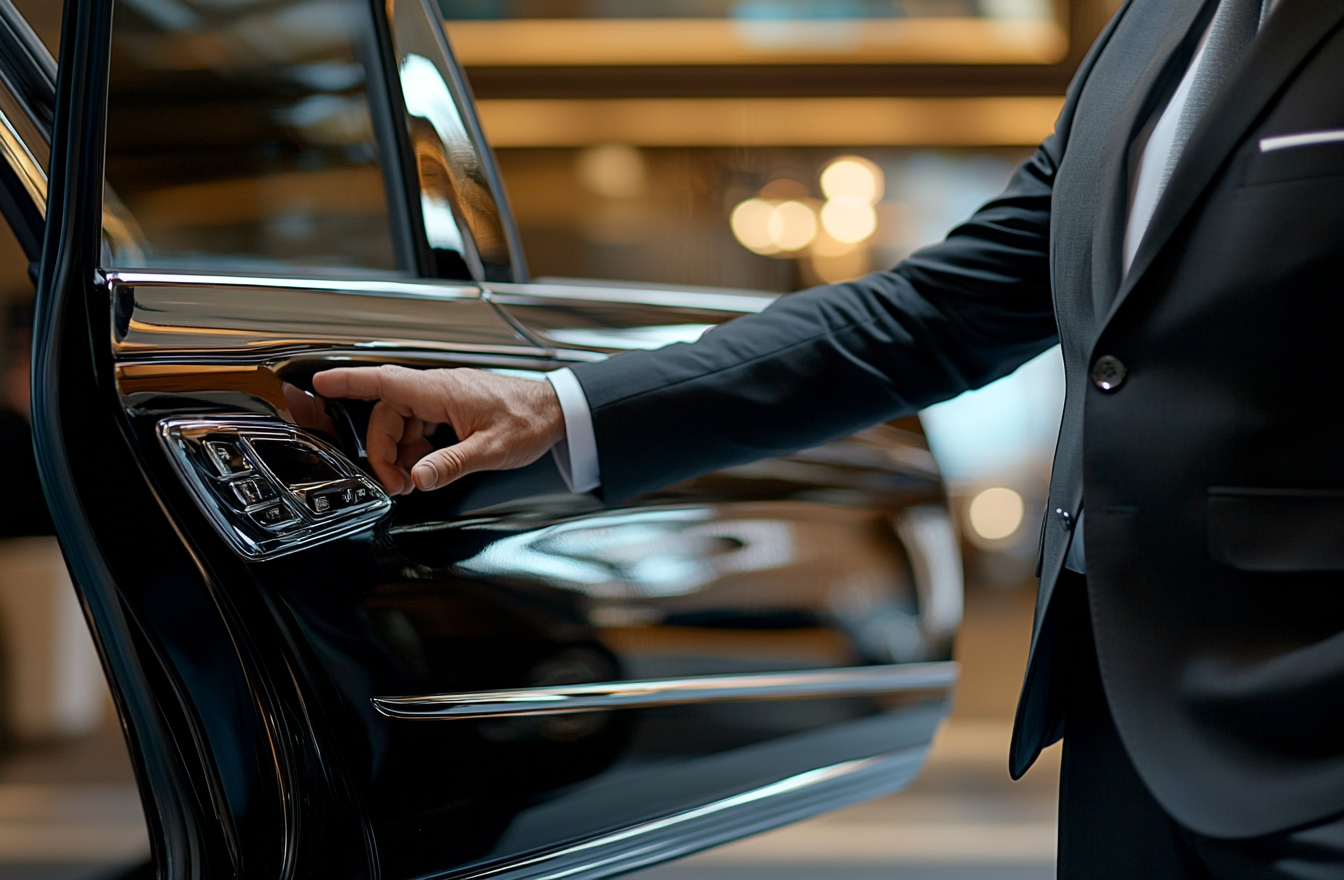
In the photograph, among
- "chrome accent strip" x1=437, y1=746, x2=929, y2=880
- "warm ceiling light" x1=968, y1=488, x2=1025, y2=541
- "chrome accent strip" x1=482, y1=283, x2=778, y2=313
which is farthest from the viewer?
"warm ceiling light" x1=968, y1=488, x2=1025, y2=541

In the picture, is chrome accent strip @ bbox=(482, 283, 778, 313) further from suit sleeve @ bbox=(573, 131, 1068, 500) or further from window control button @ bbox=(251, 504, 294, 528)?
window control button @ bbox=(251, 504, 294, 528)

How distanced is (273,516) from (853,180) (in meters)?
3.57

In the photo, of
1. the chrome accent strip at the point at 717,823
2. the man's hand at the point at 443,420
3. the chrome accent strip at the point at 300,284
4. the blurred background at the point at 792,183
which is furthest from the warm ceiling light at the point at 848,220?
the man's hand at the point at 443,420

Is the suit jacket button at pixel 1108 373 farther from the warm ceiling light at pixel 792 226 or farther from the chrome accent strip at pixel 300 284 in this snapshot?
the warm ceiling light at pixel 792 226

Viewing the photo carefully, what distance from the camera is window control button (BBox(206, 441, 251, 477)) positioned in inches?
25.8

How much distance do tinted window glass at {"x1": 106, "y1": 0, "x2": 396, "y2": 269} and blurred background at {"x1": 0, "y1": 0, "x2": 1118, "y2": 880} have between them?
4.54 feet

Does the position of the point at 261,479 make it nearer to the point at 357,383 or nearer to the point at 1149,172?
the point at 357,383

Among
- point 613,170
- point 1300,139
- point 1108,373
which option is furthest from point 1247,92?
point 613,170

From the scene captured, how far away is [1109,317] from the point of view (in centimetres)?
62

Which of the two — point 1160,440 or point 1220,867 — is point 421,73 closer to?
point 1160,440

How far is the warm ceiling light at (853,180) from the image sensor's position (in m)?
3.89

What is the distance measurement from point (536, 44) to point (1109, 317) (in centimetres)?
327

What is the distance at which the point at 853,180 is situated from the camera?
13.0 feet

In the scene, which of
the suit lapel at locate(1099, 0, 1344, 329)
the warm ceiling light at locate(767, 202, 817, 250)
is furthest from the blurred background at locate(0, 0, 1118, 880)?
the suit lapel at locate(1099, 0, 1344, 329)
